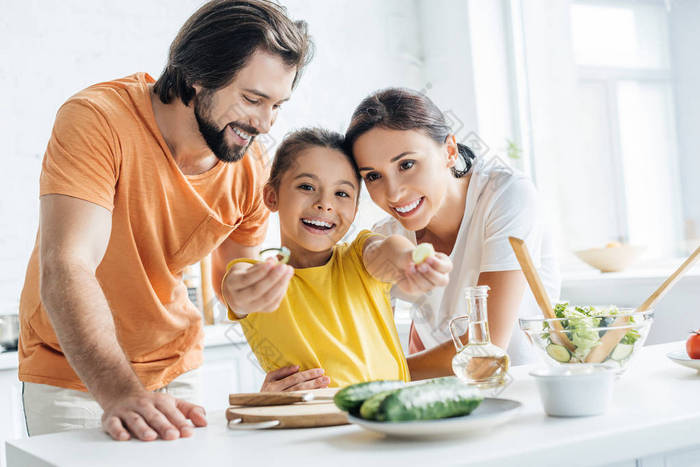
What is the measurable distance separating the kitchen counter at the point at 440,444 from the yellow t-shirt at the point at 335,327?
1.02 feet

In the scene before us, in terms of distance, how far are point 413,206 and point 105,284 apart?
75cm

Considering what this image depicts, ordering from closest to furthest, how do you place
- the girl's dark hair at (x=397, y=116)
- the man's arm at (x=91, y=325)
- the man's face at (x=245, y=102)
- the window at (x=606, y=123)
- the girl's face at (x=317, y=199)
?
the man's arm at (x=91, y=325) → the girl's face at (x=317, y=199) → the girl's dark hair at (x=397, y=116) → the man's face at (x=245, y=102) → the window at (x=606, y=123)

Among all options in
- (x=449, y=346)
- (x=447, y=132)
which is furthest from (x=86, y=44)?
(x=449, y=346)

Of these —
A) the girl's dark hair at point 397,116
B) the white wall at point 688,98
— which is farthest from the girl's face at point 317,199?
the white wall at point 688,98

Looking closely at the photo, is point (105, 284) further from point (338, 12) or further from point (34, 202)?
point (338, 12)

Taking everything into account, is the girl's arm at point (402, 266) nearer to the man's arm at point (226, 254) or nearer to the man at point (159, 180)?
the man at point (159, 180)

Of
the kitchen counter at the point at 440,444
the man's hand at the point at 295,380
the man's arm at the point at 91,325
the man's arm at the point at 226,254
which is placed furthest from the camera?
the man's arm at the point at 226,254

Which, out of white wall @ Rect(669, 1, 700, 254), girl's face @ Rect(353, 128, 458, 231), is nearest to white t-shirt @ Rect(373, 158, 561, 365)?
girl's face @ Rect(353, 128, 458, 231)

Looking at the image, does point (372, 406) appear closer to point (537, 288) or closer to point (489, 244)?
point (537, 288)

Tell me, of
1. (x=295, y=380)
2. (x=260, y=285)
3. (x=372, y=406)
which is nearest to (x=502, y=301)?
(x=295, y=380)

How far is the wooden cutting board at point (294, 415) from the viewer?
38.5 inches

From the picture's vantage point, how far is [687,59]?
303cm

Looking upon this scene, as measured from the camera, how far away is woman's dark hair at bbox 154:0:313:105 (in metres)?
1.66

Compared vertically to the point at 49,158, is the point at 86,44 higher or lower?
higher
